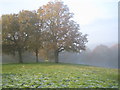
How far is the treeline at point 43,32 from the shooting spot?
3.26 m

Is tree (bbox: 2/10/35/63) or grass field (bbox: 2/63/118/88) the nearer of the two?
grass field (bbox: 2/63/118/88)

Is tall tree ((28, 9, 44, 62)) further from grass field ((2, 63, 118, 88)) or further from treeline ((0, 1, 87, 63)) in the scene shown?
grass field ((2, 63, 118, 88))

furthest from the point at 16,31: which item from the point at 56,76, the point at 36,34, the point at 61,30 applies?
the point at 56,76

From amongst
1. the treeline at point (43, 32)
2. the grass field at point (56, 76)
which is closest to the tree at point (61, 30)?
the treeline at point (43, 32)

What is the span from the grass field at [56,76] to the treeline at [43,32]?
0.15 meters

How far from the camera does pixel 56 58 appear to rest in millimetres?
3268

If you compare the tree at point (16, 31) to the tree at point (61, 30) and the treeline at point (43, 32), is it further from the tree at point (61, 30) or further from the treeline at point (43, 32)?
the tree at point (61, 30)

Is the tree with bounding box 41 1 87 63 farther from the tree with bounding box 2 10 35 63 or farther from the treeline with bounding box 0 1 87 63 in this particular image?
the tree with bounding box 2 10 35 63

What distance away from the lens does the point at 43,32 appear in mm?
3305

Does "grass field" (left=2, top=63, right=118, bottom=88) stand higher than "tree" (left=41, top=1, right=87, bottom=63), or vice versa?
"tree" (left=41, top=1, right=87, bottom=63)

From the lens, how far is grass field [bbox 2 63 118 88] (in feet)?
10.2

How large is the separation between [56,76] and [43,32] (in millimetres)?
635

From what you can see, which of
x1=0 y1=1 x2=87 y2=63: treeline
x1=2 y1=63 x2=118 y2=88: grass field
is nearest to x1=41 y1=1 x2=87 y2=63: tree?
x1=0 y1=1 x2=87 y2=63: treeline

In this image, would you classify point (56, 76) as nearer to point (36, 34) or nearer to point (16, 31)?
point (36, 34)
